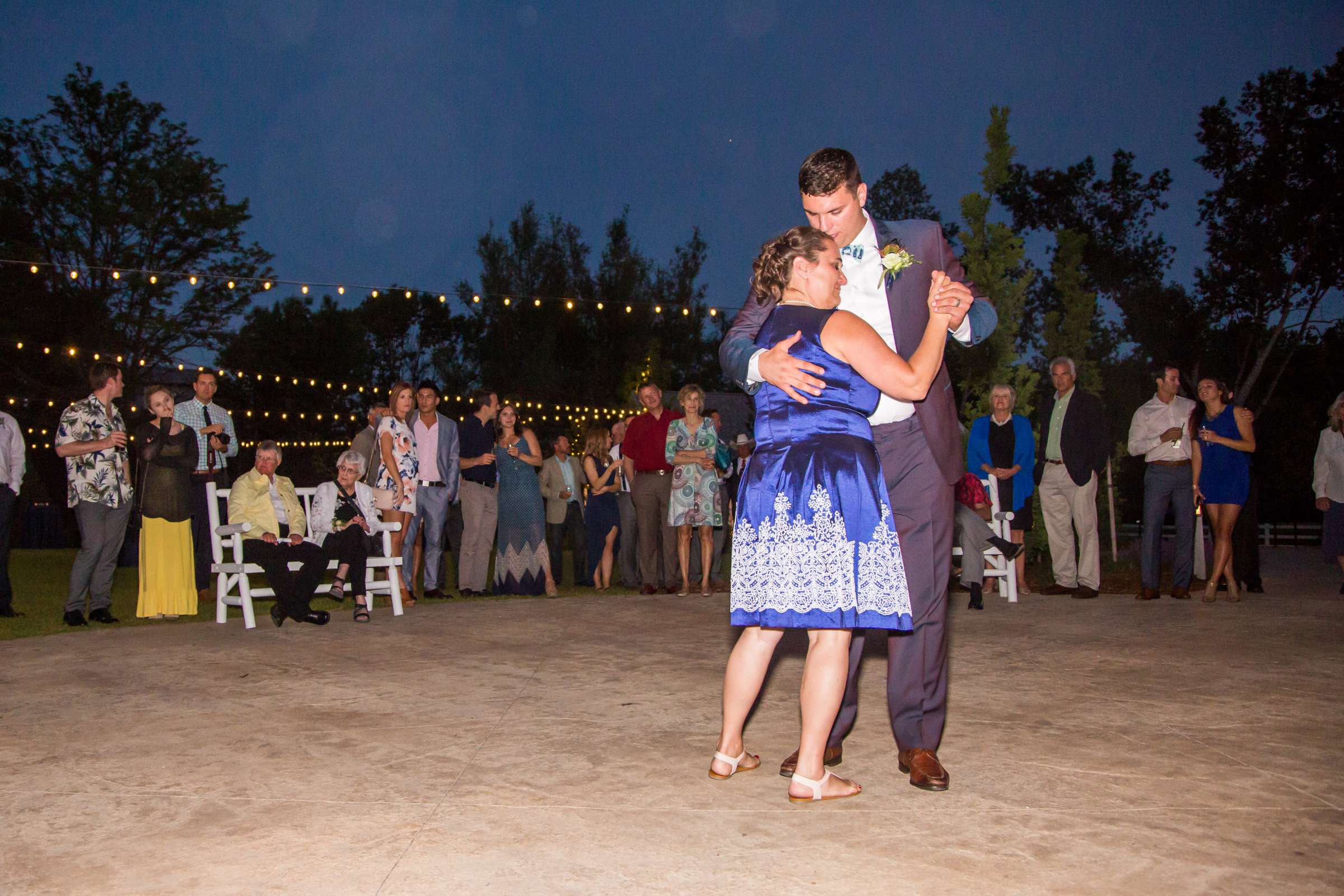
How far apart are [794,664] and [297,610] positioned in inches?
132

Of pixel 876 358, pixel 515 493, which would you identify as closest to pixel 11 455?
pixel 515 493

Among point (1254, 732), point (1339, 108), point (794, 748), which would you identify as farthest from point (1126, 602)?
point (1339, 108)

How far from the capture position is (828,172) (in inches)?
125

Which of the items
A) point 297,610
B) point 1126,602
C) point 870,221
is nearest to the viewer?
point 870,221

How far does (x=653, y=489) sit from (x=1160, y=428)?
424cm

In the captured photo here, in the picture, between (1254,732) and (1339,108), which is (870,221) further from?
(1339,108)

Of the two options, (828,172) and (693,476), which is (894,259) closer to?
(828,172)

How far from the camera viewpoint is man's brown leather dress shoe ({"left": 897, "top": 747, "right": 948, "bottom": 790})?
9.71 ft

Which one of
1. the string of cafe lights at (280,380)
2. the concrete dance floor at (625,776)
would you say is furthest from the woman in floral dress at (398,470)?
the string of cafe lights at (280,380)

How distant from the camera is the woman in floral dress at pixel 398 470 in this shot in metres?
8.01

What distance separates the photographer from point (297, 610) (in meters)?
6.66

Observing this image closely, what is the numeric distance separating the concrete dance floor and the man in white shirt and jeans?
2.42 metres

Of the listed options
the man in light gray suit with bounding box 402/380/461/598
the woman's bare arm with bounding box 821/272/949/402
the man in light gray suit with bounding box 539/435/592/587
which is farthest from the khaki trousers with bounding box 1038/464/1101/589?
the woman's bare arm with bounding box 821/272/949/402

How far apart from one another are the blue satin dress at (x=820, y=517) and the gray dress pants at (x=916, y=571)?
0.34 m
